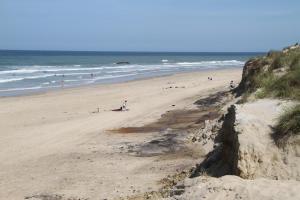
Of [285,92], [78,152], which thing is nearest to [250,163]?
[285,92]

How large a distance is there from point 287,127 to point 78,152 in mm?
6316

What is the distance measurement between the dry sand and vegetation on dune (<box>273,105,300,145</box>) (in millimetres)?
2416

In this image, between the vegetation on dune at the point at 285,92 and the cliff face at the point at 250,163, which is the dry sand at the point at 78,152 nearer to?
the cliff face at the point at 250,163

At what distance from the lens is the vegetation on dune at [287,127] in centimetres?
799

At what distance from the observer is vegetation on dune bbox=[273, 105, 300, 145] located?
7.99 meters

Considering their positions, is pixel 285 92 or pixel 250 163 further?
pixel 285 92

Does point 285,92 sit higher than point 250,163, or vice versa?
point 285,92

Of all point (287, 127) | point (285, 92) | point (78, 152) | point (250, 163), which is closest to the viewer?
point (250, 163)

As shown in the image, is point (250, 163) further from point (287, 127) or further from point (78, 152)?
point (78, 152)

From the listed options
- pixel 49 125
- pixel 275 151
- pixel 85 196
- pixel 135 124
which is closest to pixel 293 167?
pixel 275 151

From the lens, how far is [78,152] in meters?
13.1

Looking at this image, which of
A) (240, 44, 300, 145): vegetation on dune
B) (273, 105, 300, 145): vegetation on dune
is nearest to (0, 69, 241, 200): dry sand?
(240, 44, 300, 145): vegetation on dune

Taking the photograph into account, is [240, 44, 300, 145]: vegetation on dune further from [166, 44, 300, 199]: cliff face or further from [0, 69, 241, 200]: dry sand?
[0, 69, 241, 200]: dry sand

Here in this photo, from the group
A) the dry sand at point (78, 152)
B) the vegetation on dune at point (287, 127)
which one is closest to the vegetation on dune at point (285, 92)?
the vegetation on dune at point (287, 127)
